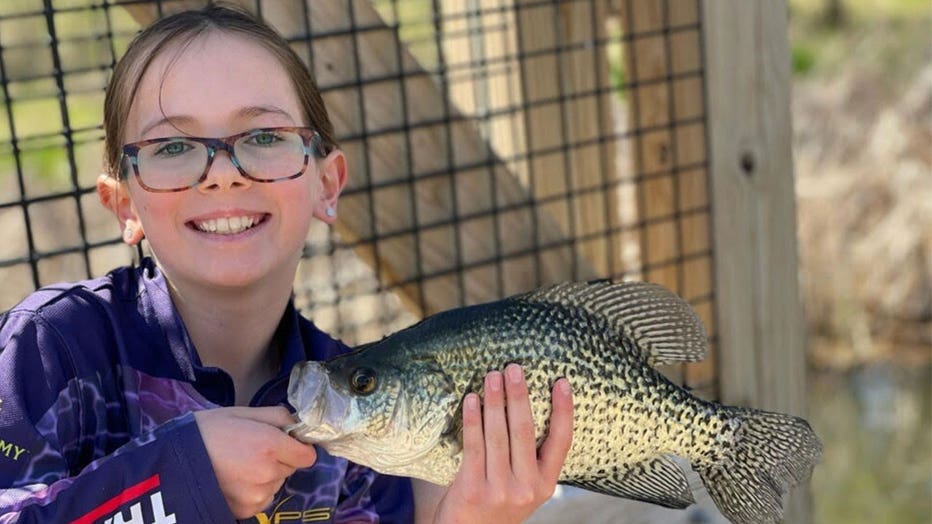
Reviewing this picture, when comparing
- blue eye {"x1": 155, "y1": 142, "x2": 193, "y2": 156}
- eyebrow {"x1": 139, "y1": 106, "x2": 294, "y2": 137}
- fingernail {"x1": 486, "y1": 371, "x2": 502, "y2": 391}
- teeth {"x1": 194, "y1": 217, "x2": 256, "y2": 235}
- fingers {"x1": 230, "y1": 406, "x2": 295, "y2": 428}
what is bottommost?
fingers {"x1": 230, "y1": 406, "x2": 295, "y2": 428}

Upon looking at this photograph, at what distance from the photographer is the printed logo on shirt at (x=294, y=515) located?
2.40 m

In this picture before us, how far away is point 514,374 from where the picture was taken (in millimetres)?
2084

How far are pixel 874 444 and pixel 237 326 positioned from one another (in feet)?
19.5

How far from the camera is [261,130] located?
2.33m

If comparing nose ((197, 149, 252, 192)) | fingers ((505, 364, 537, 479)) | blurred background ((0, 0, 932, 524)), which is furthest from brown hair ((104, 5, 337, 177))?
blurred background ((0, 0, 932, 524))

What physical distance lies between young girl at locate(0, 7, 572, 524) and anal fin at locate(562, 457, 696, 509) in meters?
0.09

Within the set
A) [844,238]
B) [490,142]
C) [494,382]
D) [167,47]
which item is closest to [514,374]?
[494,382]

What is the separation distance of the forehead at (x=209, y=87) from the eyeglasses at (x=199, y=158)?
0.10 feet

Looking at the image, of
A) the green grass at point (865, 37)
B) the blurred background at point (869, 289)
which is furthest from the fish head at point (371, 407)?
the green grass at point (865, 37)

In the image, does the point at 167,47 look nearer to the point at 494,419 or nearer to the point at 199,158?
the point at 199,158

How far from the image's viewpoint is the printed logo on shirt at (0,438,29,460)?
6.81ft

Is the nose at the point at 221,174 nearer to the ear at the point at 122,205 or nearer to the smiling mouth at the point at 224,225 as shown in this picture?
the smiling mouth at the point at 224,225

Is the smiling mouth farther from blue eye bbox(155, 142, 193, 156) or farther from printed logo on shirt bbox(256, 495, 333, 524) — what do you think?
printed logo on shirt bbox(256, 495, 333, 524)

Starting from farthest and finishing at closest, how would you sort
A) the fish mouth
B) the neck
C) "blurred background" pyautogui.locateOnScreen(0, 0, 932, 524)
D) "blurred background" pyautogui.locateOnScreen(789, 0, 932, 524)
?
"blurred background" pyautogui.locateOnScreen(789, 0, 932, 524) < "blurred background" pyautogui.locateOnScreen(0, 0, 932, 524) < the neck < the fish mouth
